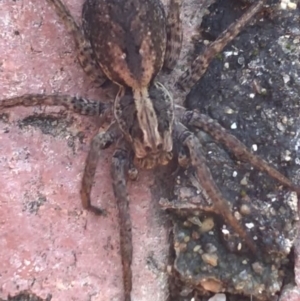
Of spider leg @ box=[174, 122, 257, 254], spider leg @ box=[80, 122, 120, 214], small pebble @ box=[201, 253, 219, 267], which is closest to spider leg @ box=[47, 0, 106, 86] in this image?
spider leg @ box=[80, 122, 120, 214]

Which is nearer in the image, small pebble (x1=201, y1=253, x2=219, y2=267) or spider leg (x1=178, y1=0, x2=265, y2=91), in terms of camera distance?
small pebble (x1=201, y1=253, x2=219, y2=267)

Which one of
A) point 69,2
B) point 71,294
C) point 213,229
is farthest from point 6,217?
point 69,2

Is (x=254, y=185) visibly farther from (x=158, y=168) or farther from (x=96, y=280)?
(x=96, y=280)

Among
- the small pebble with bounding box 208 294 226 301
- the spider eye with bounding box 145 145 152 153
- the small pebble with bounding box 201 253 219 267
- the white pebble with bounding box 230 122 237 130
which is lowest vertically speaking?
the small pebble with bounding box 208 294 226 301

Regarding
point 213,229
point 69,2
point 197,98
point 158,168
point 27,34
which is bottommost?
point 213,229

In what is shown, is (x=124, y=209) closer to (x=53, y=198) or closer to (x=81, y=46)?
(x=53, y=198)

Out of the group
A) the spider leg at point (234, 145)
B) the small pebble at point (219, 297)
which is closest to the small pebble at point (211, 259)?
the small pebble at point (219, 297)

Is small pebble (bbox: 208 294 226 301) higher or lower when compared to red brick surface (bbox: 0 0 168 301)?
lower

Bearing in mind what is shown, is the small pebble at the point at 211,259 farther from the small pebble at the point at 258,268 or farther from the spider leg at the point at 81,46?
the spider leg at the point at 81,46

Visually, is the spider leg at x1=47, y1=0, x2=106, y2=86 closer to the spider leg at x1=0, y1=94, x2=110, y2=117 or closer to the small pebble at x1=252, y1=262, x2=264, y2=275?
the spider leg at x1=0, y1=94, x2=110, y2=117
